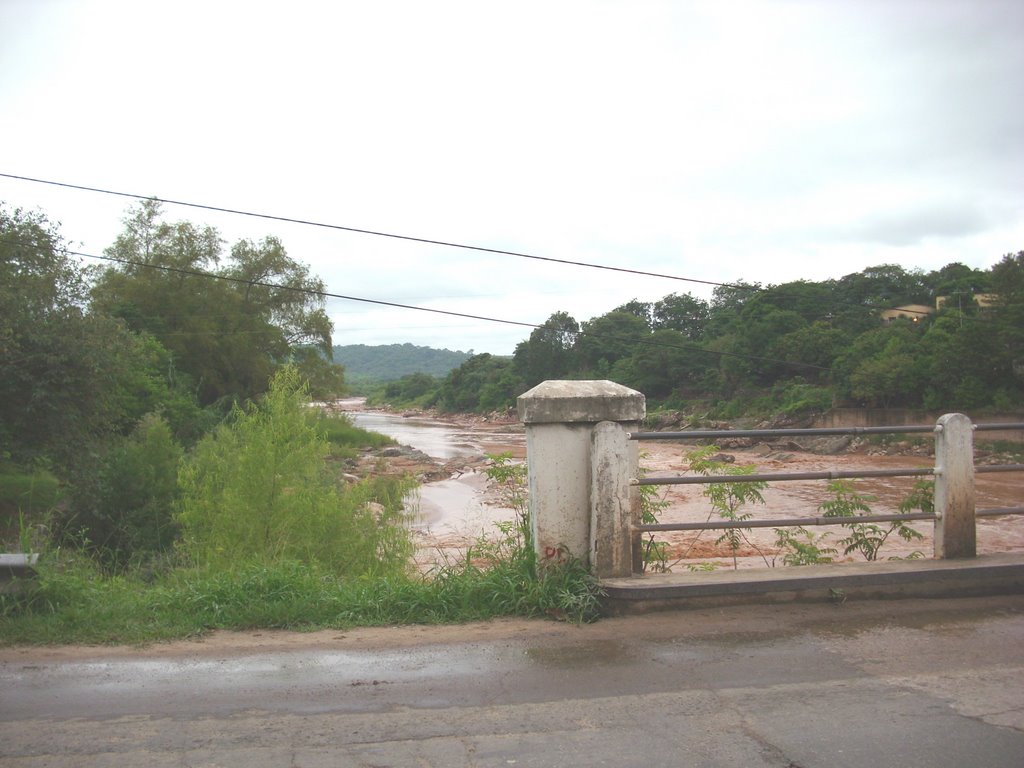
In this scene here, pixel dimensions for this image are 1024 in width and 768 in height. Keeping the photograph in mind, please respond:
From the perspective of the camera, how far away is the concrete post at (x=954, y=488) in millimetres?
5617

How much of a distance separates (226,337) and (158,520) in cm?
2473

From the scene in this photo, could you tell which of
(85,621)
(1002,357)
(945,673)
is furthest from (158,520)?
(1002,357)

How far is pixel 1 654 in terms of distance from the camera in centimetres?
465

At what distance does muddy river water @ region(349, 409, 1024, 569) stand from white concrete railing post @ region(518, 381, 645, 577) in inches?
36.1

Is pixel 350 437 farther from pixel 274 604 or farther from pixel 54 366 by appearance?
pixel 274 604

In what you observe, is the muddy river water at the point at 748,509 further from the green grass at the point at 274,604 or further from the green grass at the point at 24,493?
the green grass at the point at 24,493

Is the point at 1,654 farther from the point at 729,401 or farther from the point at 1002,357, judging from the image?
the point at 729,401

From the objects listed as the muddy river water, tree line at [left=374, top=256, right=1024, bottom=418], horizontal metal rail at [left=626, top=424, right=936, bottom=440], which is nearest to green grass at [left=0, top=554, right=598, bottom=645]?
horizontal metal rail at [left=626, top=424, right=936, bottom=440]

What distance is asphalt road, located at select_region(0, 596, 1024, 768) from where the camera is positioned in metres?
3.37

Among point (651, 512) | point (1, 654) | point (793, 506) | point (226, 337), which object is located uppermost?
point (226, 337)

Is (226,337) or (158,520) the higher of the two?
(226,337)

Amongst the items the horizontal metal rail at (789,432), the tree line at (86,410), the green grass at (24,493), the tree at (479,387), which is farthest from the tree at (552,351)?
the horizontal metal rail at (789,432)

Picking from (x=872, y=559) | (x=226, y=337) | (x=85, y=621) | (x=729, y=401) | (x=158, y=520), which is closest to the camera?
(x=85, y=621)

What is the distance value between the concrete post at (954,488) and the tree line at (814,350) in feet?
80.7
